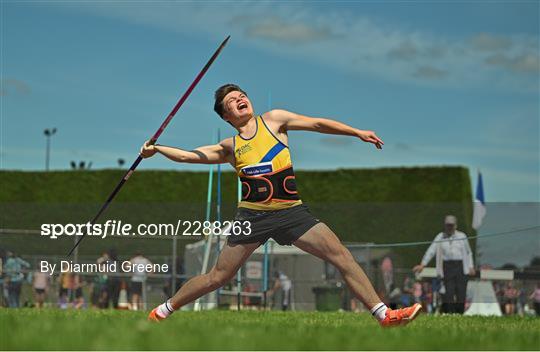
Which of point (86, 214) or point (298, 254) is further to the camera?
point (86, 214)

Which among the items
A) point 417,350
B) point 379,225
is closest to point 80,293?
point 379,225

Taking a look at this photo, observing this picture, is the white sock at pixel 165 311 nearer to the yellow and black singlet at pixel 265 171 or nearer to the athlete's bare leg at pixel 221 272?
the athlete's bare leg at pixel 221 272

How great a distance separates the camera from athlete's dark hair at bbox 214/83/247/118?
8766mm

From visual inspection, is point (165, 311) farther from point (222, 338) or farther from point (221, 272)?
point (222, 338)

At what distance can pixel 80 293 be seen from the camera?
21.1 meters

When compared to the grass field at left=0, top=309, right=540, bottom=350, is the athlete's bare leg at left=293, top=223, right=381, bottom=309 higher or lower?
higher

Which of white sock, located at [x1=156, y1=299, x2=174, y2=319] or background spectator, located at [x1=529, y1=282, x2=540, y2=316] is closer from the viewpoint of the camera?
white sock, located at [x1=156, y1=299, x2=174, y2=319]

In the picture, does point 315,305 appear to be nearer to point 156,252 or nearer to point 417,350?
point 156,252

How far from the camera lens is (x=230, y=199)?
30.8 metres

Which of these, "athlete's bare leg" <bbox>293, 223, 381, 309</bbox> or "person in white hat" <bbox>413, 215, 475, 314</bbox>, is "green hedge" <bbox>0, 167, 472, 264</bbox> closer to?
"person in white hat" <bbox>413, 215, 475, 314</bbox>

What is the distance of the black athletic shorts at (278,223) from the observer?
27.5 feet

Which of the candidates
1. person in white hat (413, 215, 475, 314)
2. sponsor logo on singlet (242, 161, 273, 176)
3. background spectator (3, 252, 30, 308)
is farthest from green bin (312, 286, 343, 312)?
sponsor logo on singlet (242, 161, 273, 176)

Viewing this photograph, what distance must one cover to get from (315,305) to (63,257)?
574 centimetres

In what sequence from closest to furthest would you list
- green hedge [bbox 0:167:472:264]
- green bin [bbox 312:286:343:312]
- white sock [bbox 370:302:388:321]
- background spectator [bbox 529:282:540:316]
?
white sock [bbox 370:302:388:321] → background spectator [bbox 529:282:540:316] → green bin [bbox 312:286:343:312] → green hedge [bbox 0:167:472:264]
